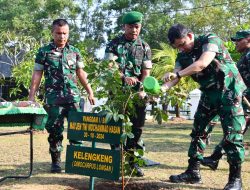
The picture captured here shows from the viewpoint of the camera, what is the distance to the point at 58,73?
5.09m

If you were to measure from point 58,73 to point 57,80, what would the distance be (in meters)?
0.08

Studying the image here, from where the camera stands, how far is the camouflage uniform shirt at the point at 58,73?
509 centimetres

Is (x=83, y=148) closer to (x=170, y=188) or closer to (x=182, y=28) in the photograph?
(x=170, y=188)

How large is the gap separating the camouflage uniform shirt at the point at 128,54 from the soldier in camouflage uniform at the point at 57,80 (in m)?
0.57

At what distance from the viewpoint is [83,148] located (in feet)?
12.8

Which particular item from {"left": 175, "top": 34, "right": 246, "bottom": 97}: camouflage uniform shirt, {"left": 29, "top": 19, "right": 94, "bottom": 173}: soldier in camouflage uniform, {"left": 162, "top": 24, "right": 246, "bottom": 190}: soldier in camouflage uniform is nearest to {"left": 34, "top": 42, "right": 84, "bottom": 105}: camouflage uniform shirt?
{"left": 29, "top": 19, "right": 94, "bottom": 173}: soldier in camouflage uniform

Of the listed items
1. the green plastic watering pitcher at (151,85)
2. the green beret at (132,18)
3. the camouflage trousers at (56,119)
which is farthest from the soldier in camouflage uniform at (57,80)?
the green plastic watering pitcher at (151,85)

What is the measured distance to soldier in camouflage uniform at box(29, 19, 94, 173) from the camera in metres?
5.09

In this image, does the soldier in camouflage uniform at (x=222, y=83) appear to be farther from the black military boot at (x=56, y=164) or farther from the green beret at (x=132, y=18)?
the black military boot at (x=56, y=164)

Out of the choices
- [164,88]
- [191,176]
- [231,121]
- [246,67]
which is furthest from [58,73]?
[246,67]

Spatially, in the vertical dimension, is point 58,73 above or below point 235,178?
above

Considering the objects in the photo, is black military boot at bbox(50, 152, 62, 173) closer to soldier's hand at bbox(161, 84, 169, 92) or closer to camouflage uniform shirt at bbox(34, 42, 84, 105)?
camouflage uniform shirt at bbox(34, 42, 84, 105)

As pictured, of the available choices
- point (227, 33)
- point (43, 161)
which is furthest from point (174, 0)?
point (43, 161)

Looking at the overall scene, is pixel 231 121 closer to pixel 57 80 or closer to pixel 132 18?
pixel 132 18
